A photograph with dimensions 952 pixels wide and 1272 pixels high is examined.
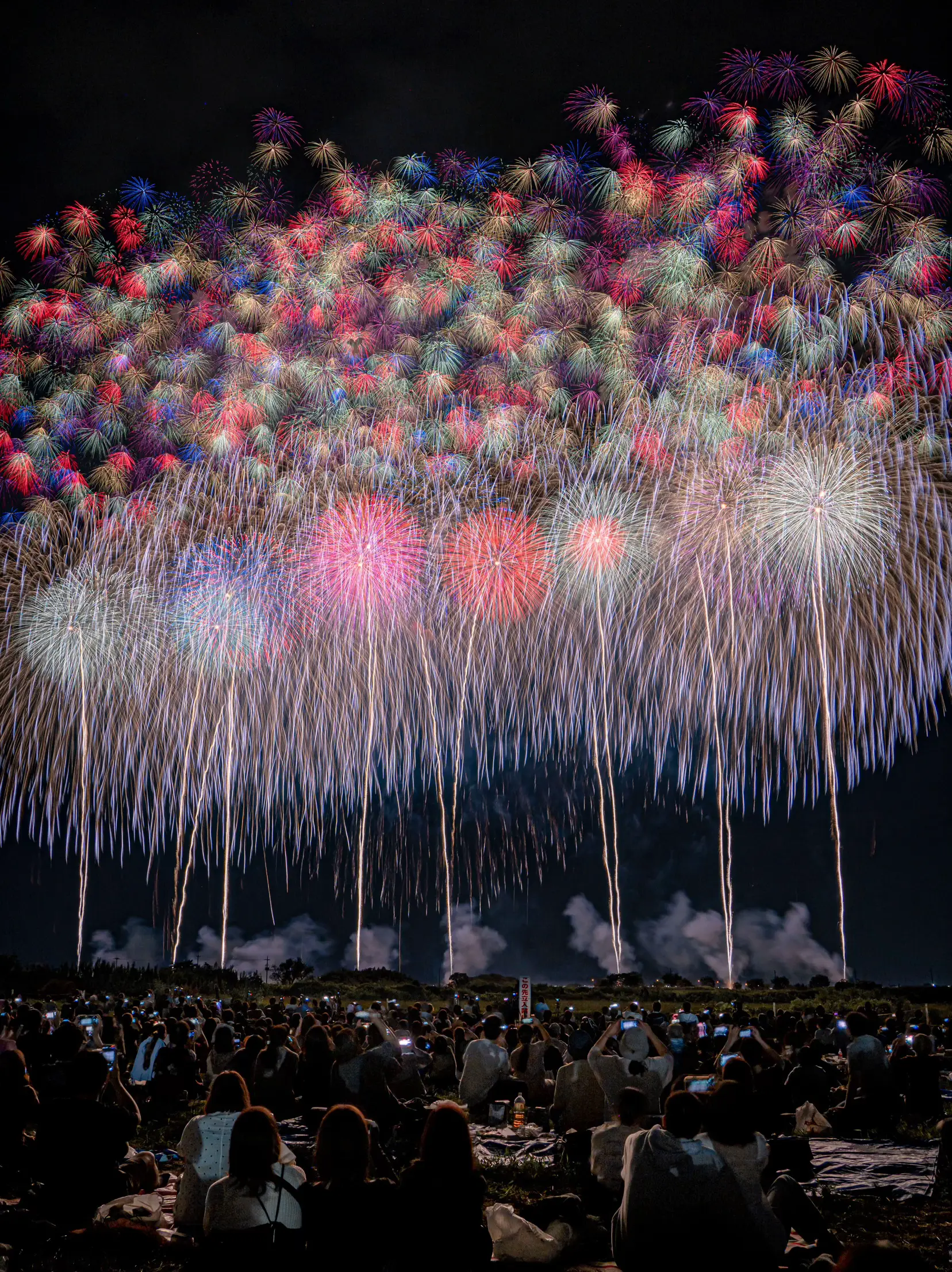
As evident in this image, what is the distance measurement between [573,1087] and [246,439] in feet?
57.7

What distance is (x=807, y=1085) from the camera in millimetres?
12773

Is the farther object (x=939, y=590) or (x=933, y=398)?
(x=939, y=590)

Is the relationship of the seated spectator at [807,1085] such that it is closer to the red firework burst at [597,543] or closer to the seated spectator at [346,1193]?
the seated spectator at [346,1193]

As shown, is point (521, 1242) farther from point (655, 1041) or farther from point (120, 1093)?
point (120, 1093)

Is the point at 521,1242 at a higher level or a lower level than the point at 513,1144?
higher

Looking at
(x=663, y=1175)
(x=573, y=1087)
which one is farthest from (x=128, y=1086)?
(x=663, y=1175)

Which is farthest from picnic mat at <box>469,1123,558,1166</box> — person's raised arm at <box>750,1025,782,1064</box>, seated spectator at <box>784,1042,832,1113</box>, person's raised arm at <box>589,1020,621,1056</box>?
seated spectator at <box>784,1042,832,1113</box>

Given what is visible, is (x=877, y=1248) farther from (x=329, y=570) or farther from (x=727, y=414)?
(x=329, y=570)

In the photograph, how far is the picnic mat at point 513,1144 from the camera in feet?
37.2

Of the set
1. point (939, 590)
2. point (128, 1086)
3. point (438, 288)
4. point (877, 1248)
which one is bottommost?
point (128, 1086)

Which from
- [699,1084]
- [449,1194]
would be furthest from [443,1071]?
[449,1194]

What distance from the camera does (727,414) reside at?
23.2 meters

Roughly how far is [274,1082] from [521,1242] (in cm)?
548

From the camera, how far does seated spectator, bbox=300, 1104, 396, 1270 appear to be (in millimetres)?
5363
